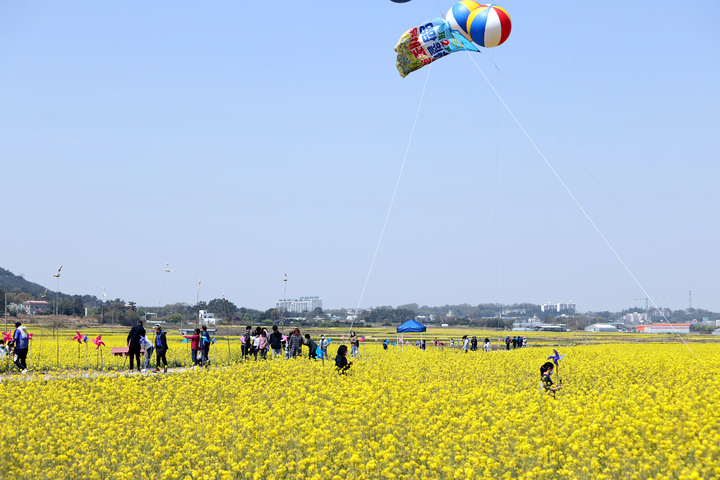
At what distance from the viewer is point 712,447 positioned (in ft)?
19.0

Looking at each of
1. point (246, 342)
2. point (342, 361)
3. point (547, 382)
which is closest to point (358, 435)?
point (547, 382)

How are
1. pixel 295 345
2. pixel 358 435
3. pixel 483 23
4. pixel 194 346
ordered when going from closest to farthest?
pixel 358 435 → pixel 483 23 → pixel 194 346 → pixel 295 345

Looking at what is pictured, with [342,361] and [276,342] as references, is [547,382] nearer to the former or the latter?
[342,361]

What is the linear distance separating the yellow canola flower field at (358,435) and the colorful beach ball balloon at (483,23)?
8.60m

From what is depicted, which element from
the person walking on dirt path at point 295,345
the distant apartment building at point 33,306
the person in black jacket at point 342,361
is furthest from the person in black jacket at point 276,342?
the distant apartment building at point 33,306

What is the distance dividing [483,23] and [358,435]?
10606 millimetres

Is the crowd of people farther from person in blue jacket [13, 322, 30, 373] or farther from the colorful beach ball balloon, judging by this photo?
the colorful beach ball balloon

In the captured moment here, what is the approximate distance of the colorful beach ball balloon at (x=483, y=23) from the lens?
1370 centimetres

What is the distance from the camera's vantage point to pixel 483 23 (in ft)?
45.4

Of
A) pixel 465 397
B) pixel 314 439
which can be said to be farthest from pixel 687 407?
pixel 314 439

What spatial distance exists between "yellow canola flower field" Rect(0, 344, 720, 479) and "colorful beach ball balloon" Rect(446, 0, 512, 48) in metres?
8.60

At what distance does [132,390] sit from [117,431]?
2805 millimetres

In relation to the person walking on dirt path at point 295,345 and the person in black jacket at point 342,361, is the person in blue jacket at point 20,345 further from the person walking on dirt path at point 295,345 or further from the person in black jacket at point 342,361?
the person in black jacket at point 342,361

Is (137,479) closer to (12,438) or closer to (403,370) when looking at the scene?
(12,438)
